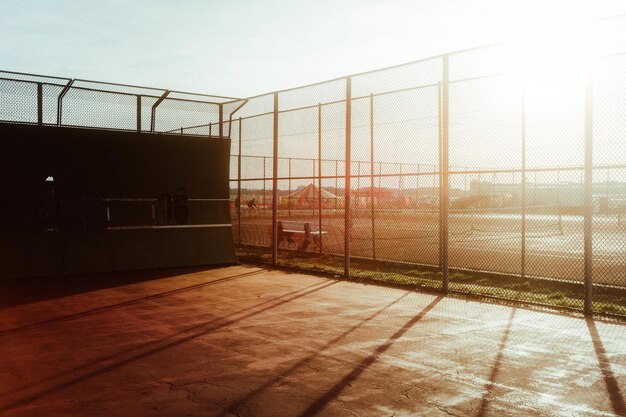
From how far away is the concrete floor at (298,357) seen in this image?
17.4 feet

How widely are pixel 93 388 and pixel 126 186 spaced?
30.2 ft

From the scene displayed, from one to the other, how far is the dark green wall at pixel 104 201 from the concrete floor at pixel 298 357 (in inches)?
91.7

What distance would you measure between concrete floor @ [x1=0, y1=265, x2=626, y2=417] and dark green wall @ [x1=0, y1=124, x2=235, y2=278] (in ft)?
7.64

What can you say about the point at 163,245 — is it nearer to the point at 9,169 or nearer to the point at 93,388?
the point at 9,169

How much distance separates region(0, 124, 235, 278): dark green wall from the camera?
42.3 feet

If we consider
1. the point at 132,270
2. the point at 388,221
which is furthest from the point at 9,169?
the point at 388,221

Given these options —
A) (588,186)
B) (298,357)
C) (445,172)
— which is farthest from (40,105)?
(588,186)

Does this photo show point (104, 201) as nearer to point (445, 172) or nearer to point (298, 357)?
point (445, 172)

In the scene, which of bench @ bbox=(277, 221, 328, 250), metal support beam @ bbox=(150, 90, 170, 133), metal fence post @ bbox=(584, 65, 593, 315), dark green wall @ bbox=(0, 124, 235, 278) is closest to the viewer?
metal fence post @ bbox=(584, 65, 593, 315)

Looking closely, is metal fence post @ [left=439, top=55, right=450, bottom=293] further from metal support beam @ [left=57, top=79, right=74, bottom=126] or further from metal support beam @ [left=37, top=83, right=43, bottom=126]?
metal support beam @ [left=37, top=83, right=43, bottom=126]

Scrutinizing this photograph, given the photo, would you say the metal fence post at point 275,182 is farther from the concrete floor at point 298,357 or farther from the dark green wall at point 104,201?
the concrete floor at point 298,357

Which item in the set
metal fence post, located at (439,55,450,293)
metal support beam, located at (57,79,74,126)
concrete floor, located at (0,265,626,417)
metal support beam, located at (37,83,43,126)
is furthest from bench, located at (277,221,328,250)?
metal support beam, located at (37,83,43,126)

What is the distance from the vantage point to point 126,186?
1431 centimetres

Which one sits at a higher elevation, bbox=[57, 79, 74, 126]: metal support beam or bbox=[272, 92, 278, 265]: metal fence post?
bbox=[57, 79, 74, 126]: metal support beam
